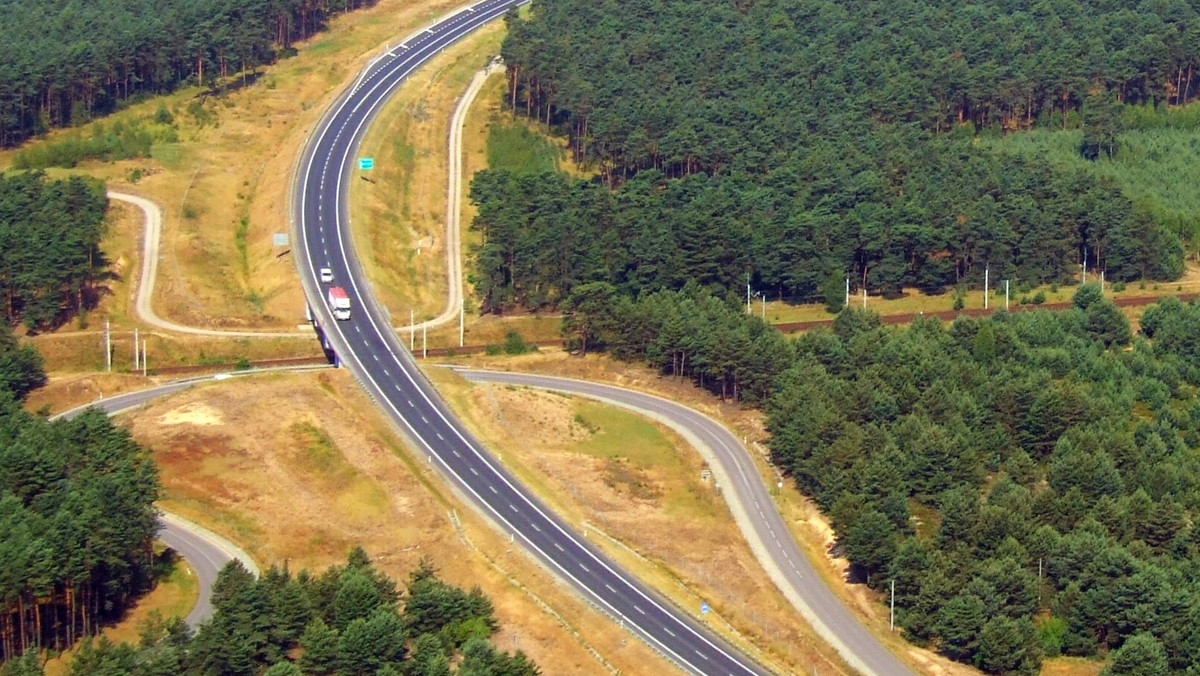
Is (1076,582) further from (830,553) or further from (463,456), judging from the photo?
(463,456)

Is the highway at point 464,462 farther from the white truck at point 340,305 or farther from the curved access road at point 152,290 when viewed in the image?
the curved access road at point 152,290

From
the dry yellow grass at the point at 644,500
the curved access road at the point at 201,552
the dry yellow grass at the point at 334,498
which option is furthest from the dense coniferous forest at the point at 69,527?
the dry yellow grass at the point at 644,500

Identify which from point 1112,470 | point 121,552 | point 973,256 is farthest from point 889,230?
point 121,552

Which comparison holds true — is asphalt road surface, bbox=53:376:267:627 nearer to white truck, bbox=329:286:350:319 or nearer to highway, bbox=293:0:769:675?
highway, bbox=293:0:769:675

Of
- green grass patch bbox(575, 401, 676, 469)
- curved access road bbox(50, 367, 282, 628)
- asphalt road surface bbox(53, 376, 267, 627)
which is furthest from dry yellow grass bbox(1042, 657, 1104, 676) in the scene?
asphalt road surface bbox(53, 376, 267, 627)

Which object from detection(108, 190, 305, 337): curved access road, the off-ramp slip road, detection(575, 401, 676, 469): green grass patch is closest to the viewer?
the off-ramp slip road

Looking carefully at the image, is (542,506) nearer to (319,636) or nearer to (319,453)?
(319,453)
